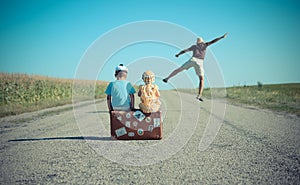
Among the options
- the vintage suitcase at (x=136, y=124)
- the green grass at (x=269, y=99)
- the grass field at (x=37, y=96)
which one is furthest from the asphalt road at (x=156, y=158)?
the grass field at (x=37, y=96)

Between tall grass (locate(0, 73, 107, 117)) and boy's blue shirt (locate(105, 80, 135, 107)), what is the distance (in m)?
7.05

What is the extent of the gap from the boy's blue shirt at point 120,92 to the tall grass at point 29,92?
705cm

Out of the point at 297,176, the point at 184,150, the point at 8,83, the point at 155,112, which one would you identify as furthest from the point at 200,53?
the point at 8,83

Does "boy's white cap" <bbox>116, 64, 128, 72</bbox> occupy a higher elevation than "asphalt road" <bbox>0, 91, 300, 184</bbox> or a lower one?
higher

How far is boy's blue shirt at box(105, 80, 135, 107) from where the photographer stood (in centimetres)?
523

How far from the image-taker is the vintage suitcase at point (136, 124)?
4992 millimetres

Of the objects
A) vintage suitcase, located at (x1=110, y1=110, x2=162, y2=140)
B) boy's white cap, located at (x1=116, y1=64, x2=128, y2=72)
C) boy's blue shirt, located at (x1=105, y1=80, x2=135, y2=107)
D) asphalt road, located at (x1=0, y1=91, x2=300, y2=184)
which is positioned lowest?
asphalt road, located at (x1=0, y1=91, x2=300, y2=184)

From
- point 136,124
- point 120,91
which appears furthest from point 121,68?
point 136,124

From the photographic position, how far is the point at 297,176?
3.13 meters

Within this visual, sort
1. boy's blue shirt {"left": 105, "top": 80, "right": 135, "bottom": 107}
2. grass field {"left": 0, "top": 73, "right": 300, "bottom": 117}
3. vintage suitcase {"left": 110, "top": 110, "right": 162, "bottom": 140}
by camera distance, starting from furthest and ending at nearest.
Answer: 1. grass field {"left": 0, "top": 73, "right": 300, "bottom": 117}
2. boy's blue shirt {"left": 105, "top": 80, "right": 135, "bottom": 107}
3. vintage suitcase {"left": 110, "top": 110, "right": 162, "bottom": 140}

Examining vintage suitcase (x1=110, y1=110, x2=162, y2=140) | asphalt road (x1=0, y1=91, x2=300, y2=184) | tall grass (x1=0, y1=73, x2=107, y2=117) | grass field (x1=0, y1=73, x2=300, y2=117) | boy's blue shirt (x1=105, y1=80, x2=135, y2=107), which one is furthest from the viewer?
tall grass (x1=0, y1=73, x2=107, y2=117)

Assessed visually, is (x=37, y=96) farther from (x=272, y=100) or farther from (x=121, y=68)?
(x=272, y=100)

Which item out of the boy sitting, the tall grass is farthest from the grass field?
the boy sitting

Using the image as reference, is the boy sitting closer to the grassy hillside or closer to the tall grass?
the tall grass
